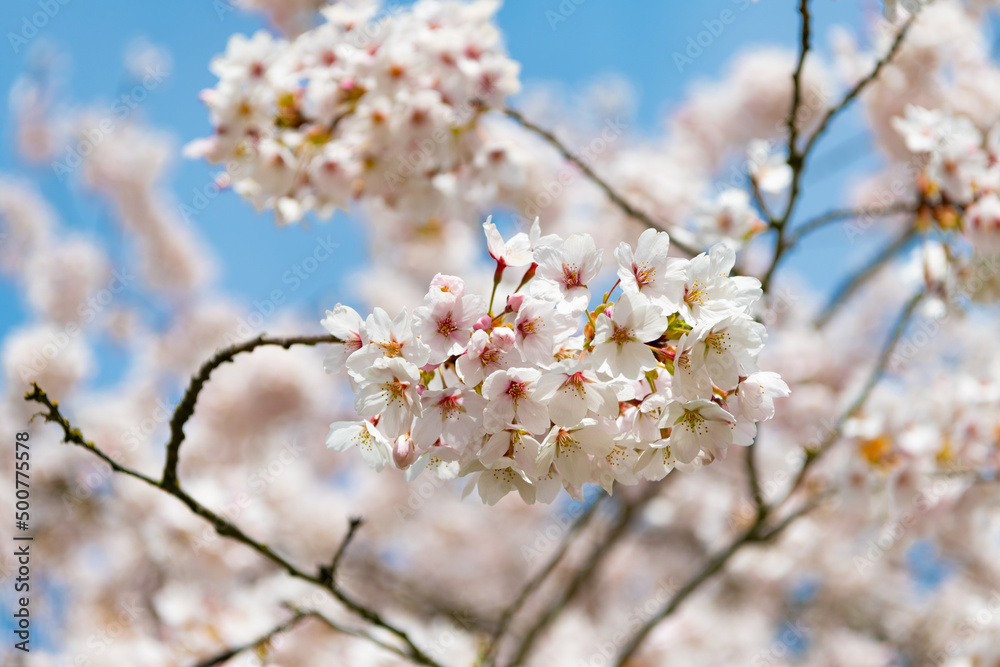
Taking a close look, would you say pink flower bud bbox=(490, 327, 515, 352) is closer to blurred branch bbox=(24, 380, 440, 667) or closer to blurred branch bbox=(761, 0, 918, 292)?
blurred branch bbox=(24, 380, 440, 667)

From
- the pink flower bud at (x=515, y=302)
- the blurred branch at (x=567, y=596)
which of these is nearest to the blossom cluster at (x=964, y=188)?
the pink flower bud at (x=515, y=302)

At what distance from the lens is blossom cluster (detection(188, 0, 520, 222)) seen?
6.21 feet

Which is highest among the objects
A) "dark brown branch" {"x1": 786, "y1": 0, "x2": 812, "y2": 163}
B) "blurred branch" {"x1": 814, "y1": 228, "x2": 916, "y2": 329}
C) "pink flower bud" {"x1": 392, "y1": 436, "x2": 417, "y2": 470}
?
"blurred branch" {"x1": 814, "y1": 228, "x2": 916, "y2": 329}

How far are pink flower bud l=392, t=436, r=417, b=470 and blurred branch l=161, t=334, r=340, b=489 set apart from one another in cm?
20

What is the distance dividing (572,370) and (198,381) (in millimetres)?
662

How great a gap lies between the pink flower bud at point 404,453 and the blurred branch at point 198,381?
198 millimetres

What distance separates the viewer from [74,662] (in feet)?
9.99

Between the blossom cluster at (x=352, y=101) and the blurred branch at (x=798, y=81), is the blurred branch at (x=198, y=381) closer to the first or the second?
the blossom cluster at (x=352, y=101)

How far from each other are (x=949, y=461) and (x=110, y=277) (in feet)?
23.1

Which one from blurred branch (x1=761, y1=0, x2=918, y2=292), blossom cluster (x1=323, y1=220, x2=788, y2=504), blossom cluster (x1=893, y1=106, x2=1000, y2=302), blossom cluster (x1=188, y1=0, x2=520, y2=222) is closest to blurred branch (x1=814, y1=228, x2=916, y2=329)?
blossom cluster (x1=893, y1=106, x2=1000, y2=302)

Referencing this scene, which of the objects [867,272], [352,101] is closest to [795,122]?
[352,101]

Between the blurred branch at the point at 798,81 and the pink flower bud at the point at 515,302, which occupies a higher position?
the blurred branch at the point at 798,81

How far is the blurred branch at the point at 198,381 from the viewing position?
1037 millimetres

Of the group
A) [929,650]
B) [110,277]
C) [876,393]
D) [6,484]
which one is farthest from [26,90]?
[929,650]
